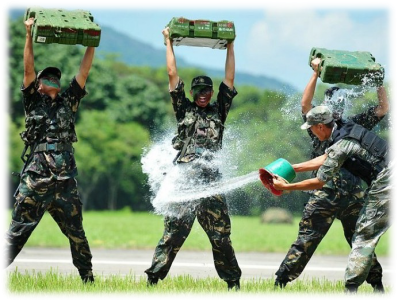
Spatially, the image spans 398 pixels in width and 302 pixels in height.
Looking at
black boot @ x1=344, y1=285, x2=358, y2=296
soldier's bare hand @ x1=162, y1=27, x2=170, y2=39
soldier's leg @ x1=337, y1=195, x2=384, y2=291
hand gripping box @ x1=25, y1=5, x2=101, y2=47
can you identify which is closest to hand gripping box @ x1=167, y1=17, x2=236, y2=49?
soldier's bare hand @ x1=162, y1=27, x2=170, y2=39

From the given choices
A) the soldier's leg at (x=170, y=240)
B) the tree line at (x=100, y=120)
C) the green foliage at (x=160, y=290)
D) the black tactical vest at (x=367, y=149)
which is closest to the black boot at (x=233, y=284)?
the green foliage at (x=160, y=290)

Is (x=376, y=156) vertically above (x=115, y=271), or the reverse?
(x=376, y=156)

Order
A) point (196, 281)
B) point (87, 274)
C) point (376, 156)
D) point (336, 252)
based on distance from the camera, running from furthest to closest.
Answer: point (336, 252) → point (196, 281) → point (87, 274) → point (376, 156)

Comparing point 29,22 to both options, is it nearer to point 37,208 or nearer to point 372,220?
point 37,208

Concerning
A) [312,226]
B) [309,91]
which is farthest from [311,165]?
[309,91]

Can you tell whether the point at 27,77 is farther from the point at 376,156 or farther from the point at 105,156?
the point at 105,156

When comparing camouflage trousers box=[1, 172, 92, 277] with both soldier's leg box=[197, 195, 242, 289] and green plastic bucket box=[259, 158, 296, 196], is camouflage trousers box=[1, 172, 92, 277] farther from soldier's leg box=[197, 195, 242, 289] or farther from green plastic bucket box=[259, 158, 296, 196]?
green plastic bucket box=[259, 158, 296, 196]

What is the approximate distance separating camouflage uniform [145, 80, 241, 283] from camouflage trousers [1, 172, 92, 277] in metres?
1.01

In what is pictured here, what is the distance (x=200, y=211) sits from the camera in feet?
27.8

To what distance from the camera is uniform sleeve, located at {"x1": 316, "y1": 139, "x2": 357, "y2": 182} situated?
24.7 feet

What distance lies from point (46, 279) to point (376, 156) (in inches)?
157

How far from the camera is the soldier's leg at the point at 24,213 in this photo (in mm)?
8219

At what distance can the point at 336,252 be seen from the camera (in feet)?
52.0

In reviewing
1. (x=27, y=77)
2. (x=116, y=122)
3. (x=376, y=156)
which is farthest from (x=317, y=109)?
(x=116, y=122)
